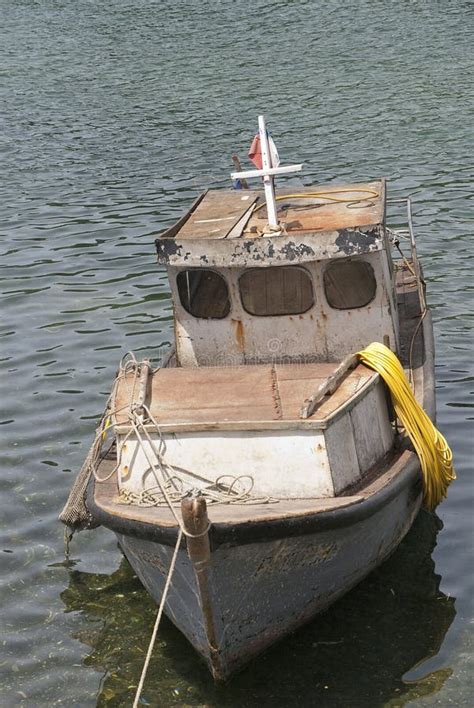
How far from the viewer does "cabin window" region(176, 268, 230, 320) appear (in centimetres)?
1220

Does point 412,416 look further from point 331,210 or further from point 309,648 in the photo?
point 331,210

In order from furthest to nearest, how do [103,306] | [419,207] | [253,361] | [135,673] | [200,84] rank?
[200,84], [419,207], [103,306], [253,361], [135,673]

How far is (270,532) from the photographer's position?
9047mm

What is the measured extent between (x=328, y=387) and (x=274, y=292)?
206cm

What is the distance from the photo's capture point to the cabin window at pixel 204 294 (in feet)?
40.0

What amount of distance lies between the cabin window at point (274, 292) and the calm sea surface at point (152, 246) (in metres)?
2.63

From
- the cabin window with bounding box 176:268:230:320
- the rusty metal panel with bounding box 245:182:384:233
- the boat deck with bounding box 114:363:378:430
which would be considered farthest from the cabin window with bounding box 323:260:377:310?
the boat deck with bounding box 114:363:378:430

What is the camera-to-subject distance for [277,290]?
39.7ft

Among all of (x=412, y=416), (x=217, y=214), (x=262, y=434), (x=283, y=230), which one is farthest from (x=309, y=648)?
(x=217, y=214)

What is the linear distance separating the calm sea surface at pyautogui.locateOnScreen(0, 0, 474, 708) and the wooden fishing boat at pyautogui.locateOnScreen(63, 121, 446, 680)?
56 centimetres

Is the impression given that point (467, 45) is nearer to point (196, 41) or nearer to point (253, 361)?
point (196, 41)

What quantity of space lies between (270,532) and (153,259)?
11.6m

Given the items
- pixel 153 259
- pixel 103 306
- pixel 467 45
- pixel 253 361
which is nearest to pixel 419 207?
pixel 153 259

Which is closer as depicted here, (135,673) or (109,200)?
(135,673)
